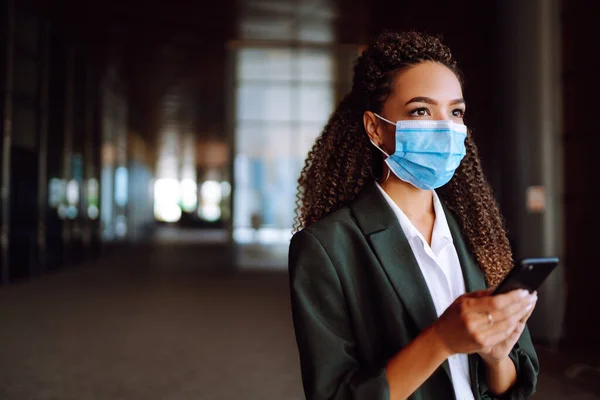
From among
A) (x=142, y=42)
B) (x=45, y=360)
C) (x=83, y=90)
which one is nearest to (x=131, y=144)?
(x=83, y=90)

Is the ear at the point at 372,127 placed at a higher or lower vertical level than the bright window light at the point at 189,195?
higher

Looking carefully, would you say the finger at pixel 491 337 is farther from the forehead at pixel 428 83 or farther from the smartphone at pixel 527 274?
the forehead at pixel 428 83

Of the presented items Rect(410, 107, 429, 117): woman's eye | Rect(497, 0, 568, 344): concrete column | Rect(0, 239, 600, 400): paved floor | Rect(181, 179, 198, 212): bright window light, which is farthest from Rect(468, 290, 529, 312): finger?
Rect(181, 179, 198, 212): bright window light

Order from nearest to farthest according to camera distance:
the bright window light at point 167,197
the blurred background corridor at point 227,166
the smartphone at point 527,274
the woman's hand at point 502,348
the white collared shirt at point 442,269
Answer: the smartphone at point 527,274 → the woman's hand at point 502,348 → the white collared shirt at point 442,269 → the blurred background corridor at point 227,166 → the bright window light at point 167,197

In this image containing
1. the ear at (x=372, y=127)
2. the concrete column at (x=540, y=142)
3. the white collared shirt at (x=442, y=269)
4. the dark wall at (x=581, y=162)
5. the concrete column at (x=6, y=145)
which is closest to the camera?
the white collared shirt at (x=442, y=269)

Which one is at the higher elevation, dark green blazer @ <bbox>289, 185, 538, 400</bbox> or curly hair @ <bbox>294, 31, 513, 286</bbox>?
curly hair @ <bbox>294, 31, 513, 286</bbox>

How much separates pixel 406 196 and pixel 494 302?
0.42 m

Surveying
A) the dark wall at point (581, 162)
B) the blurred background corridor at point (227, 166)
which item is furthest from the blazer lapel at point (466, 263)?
the dark wall at point (581, 162)

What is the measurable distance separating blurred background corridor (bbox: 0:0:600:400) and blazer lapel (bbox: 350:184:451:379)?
38.8 inches

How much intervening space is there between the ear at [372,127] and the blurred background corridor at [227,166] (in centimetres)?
79

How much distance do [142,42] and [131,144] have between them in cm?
1084

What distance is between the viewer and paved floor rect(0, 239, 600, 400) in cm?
408

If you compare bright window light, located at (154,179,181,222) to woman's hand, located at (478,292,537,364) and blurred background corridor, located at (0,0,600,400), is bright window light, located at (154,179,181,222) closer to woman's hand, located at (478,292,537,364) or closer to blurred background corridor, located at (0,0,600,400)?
blurred background corridor, located at (0,0,600,400)

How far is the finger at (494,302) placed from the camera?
3.14 feet
